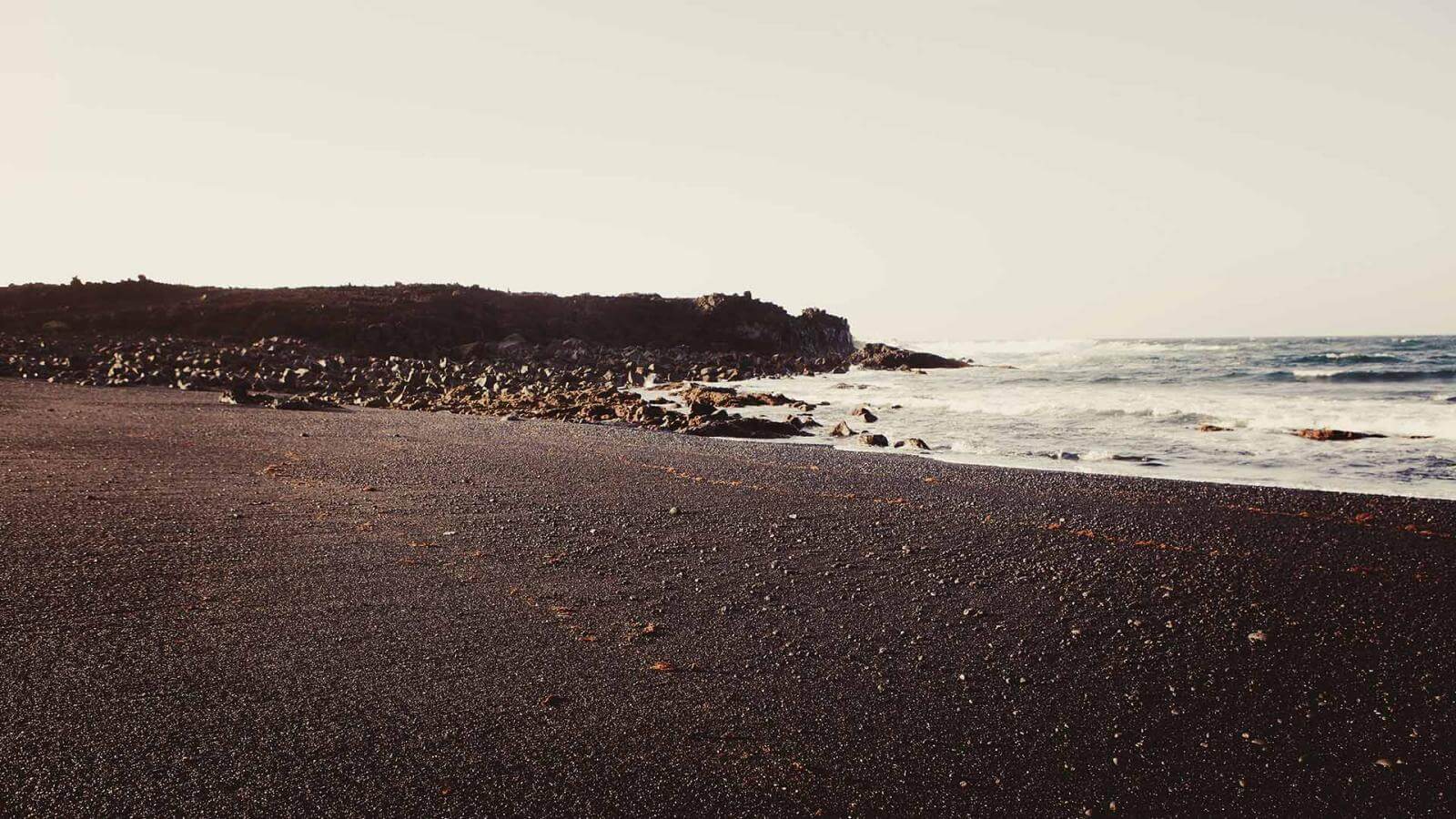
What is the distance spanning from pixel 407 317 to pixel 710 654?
40.9m

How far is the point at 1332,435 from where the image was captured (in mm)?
13562

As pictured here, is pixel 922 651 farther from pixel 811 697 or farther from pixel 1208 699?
pixel 1208 699

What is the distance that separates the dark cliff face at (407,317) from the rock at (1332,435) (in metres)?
35.1

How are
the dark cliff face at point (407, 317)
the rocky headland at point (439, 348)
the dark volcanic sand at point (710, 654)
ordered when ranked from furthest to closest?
the dark cliff face at point (407, 317) < the rocky headland at point (439, 348) < the dark volcanic sand at point (710, 654)

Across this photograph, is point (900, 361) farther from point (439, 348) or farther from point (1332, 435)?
point (1332, 435)

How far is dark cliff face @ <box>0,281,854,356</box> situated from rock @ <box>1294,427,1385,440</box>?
3511 cm

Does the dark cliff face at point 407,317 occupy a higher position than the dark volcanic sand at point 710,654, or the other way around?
the dark cliff face at point 407,317

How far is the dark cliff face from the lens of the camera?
37.5 m

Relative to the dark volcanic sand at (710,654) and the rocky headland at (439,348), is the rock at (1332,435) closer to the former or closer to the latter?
the dark volcanic sand at (710,654)

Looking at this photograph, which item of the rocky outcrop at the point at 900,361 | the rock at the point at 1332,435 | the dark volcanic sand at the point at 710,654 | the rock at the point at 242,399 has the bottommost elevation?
the dark volcanic sand at the point at 710,654

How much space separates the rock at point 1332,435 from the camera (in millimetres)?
13531

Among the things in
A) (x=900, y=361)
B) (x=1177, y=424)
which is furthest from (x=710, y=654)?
(x=900, y=361)

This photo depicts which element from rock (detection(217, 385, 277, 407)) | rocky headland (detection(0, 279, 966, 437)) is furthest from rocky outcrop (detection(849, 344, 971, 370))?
rock (detection(217, 385, 277, 407))

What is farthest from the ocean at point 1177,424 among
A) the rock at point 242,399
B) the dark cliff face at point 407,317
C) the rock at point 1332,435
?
the dark cliff face at point 407,317
